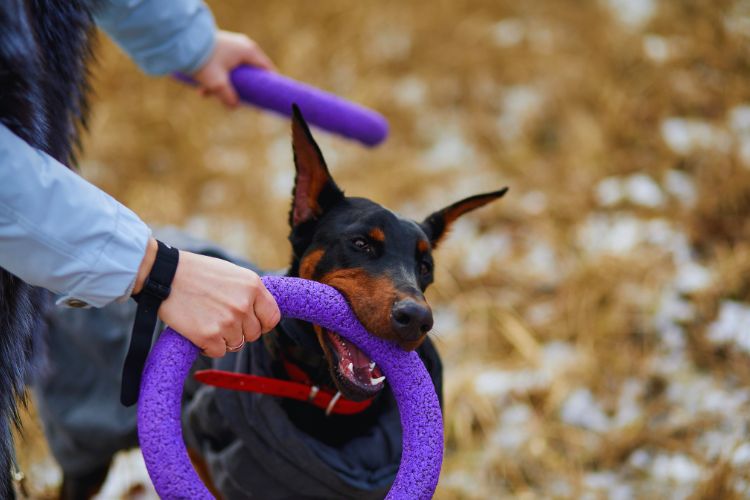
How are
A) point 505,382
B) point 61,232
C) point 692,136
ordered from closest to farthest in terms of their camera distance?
point 61,232 → point 505,382 → point 692,136

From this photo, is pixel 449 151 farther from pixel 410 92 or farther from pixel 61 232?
pixel 61 232

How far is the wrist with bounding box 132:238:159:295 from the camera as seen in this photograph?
133 cm

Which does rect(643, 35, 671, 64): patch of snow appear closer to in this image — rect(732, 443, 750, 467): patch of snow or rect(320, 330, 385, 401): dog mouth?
rect(732, 443, 750, 467): patch of snow

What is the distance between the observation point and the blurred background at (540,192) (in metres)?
2.94

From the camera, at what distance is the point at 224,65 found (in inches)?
87.2

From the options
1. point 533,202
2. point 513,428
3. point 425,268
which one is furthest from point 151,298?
point 533,202

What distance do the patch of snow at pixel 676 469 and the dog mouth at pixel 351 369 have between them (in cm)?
153

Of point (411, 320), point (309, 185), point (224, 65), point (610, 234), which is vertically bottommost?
point (411, 320)

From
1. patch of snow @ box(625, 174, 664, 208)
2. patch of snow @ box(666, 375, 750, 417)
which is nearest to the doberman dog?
patch of snow @ box(666, 375, 750, 417)

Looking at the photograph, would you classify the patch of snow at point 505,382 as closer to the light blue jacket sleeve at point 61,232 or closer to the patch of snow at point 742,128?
the patch of snow at point 742,128

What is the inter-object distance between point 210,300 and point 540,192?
3341 millimetres

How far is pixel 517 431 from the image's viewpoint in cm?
306

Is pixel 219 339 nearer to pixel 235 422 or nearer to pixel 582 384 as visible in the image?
pixel 235 422

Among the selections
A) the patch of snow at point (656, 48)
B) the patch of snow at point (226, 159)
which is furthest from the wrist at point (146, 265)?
the patch of snow at point (656, 48)
